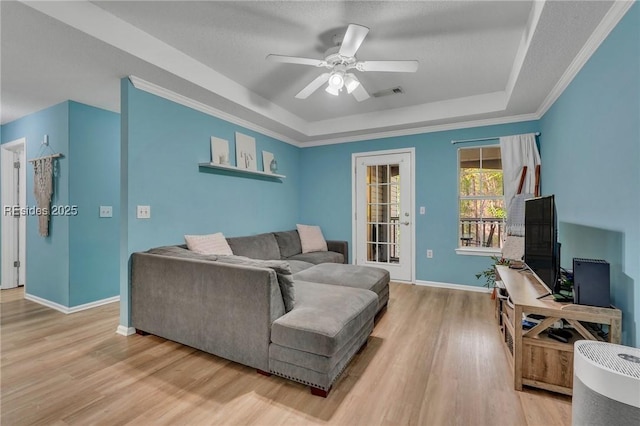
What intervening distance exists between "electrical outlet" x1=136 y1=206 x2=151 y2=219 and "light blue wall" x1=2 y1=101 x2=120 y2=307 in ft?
3.78

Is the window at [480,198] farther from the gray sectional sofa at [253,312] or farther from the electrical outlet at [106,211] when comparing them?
the electrical outlet at [106,211]

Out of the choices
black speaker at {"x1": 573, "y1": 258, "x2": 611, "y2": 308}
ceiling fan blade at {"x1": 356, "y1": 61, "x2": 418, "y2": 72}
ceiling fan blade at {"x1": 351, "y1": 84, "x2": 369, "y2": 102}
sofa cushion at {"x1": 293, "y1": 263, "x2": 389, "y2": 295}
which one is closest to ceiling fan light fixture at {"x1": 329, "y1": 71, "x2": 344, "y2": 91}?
ceiling fan blade at {"x1": 356, "y1": 61, "x2": 418, "y2": 72}

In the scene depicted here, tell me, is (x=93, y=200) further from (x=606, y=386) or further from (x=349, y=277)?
(x=606, y=386)

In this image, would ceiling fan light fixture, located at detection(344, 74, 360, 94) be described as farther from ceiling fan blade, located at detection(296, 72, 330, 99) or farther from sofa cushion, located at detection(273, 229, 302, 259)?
sofa cushion, located at detection(273, 229, 302, 259)

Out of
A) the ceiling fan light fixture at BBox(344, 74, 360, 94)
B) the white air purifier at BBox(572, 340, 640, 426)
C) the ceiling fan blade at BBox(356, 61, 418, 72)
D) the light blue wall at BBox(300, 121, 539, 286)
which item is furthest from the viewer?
the light blue wall at BBox(300, 121, 539, 286)

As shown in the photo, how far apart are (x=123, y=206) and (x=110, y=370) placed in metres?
1.36

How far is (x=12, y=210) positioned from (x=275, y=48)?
14.6 ft

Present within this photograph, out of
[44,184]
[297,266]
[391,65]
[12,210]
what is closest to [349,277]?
[297,266]

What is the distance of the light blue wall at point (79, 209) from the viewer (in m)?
3.19

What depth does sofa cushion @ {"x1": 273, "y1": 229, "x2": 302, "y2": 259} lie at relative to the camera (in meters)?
4.27

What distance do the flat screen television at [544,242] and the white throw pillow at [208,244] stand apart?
2.78 metres

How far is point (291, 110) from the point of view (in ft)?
13.8

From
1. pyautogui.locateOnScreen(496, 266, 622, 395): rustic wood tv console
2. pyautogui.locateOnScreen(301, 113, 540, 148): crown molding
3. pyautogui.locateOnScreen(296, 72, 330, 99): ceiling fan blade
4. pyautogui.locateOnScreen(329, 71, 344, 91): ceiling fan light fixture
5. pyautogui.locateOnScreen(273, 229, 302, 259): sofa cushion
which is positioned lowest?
pyautogui.locateOnScreen(496, 266, 622, 395): rustic wood tv console

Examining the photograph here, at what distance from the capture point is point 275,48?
2559 mm
